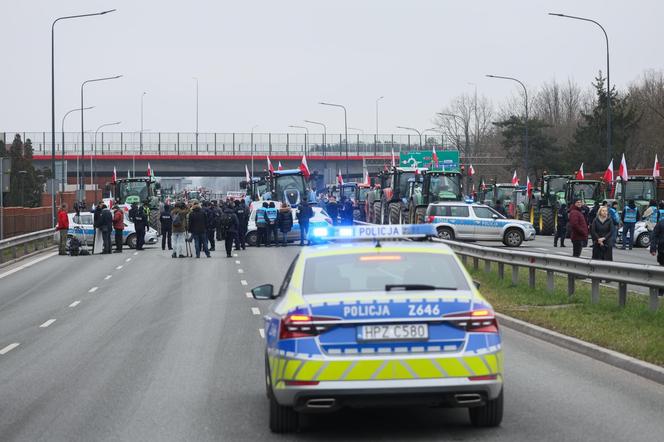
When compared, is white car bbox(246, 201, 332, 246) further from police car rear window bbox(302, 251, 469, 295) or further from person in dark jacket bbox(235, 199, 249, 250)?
police car rear window bbox(302, 251, 469, 295)

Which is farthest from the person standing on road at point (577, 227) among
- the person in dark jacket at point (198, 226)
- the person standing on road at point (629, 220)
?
the person in dark jacket at point (198, 226)

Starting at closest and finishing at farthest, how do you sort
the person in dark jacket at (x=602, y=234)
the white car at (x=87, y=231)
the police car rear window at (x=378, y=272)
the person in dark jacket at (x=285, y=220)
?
the police car rear window at (x=378, y=272) < the person in dark jacket at (x=602, y=234) < the person in dark jacket at (x=285, y=220) < the white car at (x=87, y=231)

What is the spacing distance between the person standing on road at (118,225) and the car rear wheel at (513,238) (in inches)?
545

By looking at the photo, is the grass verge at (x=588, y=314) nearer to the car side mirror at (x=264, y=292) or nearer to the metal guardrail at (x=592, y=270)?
the metal guardrail at (x=592, y=270)

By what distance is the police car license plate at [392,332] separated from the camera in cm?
816

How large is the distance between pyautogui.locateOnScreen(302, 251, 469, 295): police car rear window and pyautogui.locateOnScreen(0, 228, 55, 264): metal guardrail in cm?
2803

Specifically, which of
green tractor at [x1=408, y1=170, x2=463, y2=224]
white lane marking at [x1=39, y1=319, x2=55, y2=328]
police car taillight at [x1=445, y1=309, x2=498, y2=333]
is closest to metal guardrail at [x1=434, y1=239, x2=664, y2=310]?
police car taillight at [x1=445, y1=309, x2=498, y2=333]

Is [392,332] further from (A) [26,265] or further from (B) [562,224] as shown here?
(B) [562,224]

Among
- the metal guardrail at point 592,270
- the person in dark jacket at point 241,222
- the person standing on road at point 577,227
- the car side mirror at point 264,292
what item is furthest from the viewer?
the person in dark jacket at point 241,222

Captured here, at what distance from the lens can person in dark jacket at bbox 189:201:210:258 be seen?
36500 millimetres

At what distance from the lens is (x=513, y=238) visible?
42719mm

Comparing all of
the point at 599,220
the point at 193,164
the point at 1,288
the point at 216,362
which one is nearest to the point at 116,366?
the point at 216,362

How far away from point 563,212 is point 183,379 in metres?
32.9

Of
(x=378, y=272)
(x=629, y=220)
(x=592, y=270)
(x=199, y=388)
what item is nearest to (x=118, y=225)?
(x=629, y=220)
